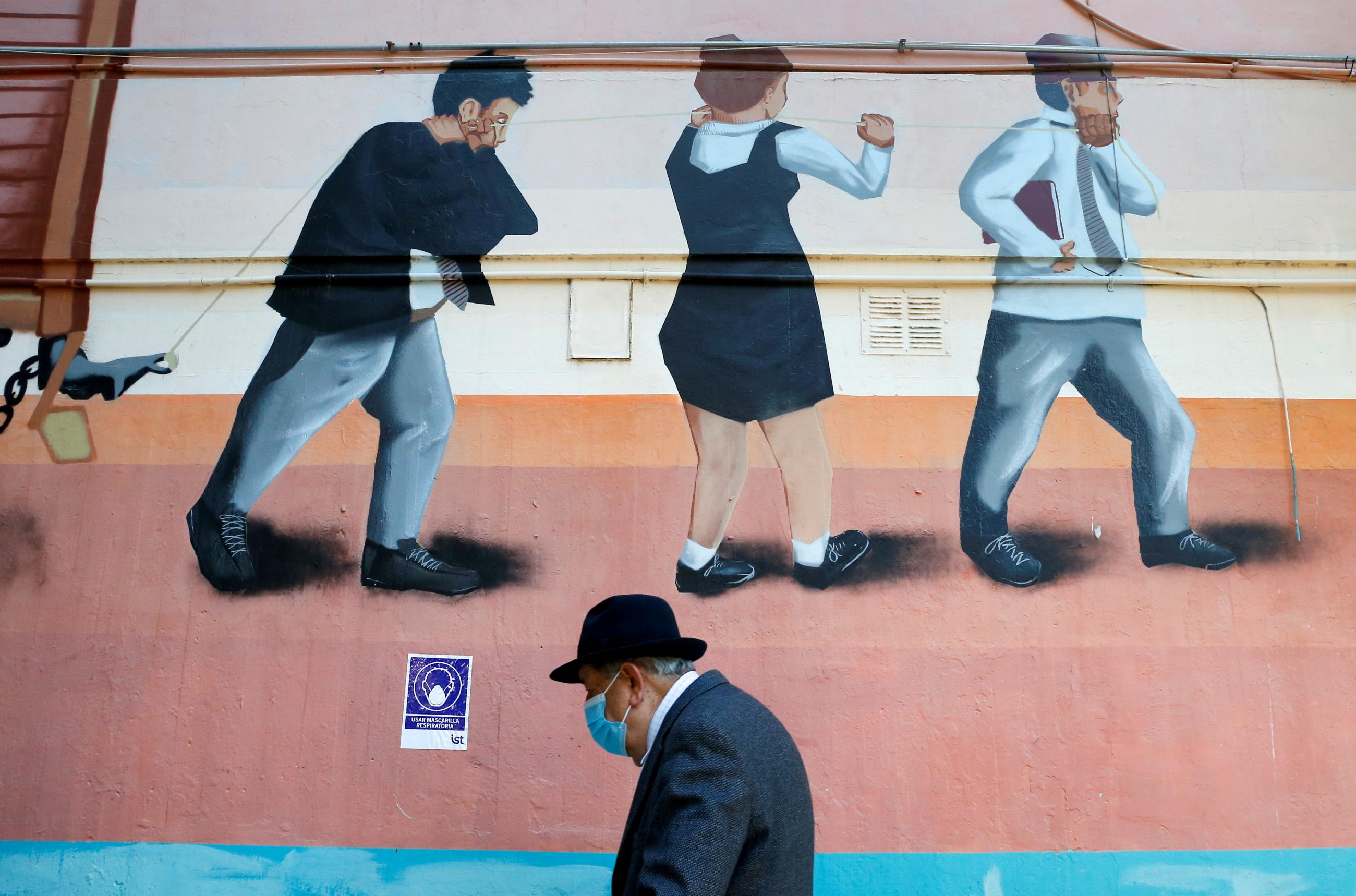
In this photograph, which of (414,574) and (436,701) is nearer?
(436,701)

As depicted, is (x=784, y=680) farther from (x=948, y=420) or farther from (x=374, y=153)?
(x=374, y=153)

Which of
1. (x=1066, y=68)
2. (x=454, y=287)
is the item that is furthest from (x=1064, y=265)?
(x=454, y=287)

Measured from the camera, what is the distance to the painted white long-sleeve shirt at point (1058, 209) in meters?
4.83

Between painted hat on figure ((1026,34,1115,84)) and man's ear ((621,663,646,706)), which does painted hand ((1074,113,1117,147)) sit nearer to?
painted hat on figure ((1026,34,1115,84))

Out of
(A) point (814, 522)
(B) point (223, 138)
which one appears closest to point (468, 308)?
(B) point (223, 138)

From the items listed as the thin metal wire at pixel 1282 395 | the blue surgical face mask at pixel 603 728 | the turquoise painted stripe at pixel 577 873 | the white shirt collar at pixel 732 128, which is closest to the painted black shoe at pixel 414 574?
the turquoise painted stripe at pixel 577 873

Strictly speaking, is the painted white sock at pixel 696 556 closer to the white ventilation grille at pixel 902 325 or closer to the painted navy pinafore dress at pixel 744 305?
the painted navy pinafore dress at pixel 744 305

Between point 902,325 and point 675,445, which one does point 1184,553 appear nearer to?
point 902,325

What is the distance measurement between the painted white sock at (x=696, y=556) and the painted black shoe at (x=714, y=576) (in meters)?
0.01

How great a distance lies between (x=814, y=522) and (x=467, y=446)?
166 centimetres

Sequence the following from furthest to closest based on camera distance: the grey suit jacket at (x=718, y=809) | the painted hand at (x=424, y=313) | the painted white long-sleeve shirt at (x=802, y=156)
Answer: the painted white long-sleeve shirt at (x=802, y=156), the painted hand at (x=424, y=313), the grey suit jacket at (x=718, y=809)

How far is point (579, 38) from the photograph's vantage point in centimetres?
509

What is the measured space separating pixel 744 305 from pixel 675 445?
2.50 feet

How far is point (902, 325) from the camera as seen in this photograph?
4762 millimetres
